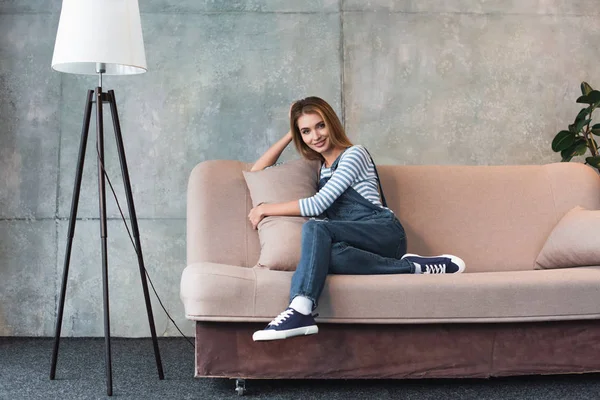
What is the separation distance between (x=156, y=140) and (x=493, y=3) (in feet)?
6.69

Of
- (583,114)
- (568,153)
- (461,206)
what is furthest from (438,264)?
(583,114)

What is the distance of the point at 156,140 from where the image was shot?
162 inches

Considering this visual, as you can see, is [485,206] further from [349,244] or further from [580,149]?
[349,244]

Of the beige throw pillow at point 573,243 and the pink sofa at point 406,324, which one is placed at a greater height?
the beige throw pillow at point 573,243

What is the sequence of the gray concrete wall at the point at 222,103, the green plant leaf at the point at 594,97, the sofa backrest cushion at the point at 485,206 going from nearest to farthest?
the sofa backrest cushion at the point at 485,206 → the green plant leaf at the point at 594,97 → the gray concrete wall at the point at 222,103

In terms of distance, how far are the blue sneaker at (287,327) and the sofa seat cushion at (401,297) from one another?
11 cm

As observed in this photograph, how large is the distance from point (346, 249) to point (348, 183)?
41 centimetres

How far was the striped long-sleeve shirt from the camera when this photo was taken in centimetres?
314

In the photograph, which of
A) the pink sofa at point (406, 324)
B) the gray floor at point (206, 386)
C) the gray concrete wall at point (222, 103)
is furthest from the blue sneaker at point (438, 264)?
the gray concrete wall at point (222, 103)

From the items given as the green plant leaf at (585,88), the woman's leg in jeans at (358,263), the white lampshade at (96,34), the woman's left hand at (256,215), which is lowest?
the woman's leg in jeans at (358,263)

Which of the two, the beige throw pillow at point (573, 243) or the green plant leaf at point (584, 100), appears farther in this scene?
the green plant leaf at point (584, 100)

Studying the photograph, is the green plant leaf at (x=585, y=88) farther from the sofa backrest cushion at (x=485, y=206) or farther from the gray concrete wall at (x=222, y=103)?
the sofa backrest cushion at (x=485, y=206)

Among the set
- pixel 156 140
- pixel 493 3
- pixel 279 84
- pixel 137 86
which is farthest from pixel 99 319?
pixel 493 3

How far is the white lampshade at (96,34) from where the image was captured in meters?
2.87
